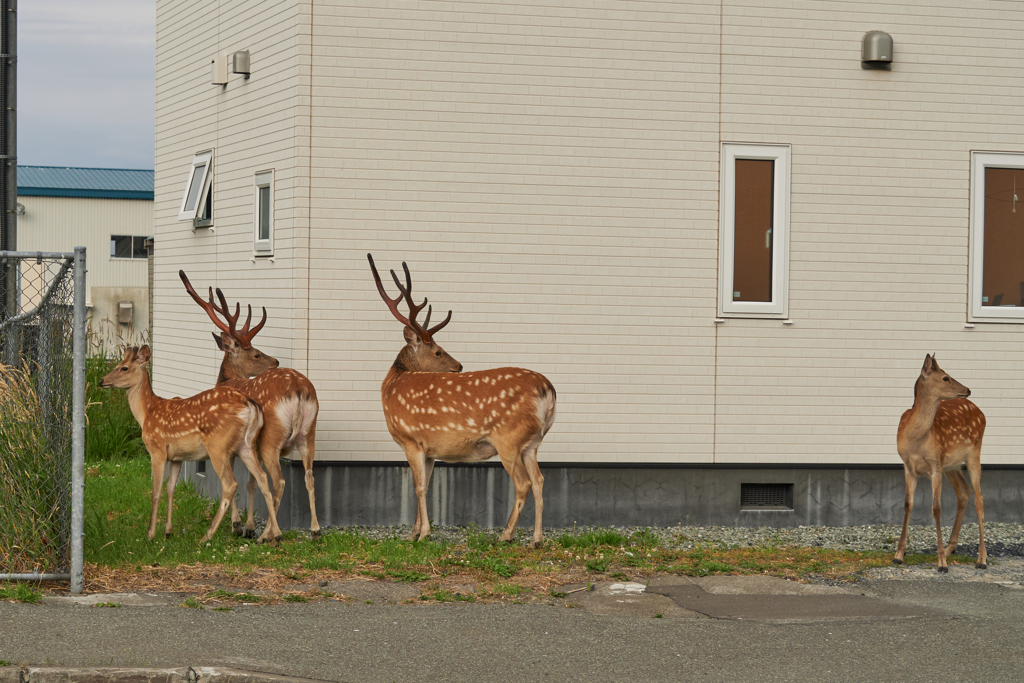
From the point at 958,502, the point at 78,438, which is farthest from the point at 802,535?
the point at 78,438

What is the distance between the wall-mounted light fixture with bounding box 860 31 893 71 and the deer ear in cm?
529

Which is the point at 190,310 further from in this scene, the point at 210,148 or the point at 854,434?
the point at 854,434

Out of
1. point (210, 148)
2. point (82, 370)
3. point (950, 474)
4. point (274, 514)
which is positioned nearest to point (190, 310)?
point (210, 148)

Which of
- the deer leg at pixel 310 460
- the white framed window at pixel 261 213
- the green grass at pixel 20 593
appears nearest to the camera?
the green grass at pixel 20 593

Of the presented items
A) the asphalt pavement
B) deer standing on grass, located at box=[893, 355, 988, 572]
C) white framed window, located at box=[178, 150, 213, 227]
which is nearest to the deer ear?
the asphalt pavement

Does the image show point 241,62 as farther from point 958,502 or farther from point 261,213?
point 958,502

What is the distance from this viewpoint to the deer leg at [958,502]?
419 inches

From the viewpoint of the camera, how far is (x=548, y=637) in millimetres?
7797

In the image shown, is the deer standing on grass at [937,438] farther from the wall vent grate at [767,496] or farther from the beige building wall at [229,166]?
the beige building wall at [229,166]

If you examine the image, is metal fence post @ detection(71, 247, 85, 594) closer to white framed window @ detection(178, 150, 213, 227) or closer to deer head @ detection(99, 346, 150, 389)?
deer head @ detection(99, 346, 150, 389)

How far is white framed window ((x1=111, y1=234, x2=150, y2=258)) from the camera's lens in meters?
46.2

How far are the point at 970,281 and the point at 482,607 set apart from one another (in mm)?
6802

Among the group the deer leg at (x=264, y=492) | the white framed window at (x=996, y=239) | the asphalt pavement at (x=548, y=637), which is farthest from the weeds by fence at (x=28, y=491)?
the white framed window at (x=996, y=239)

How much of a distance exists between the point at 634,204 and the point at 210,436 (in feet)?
15.1
